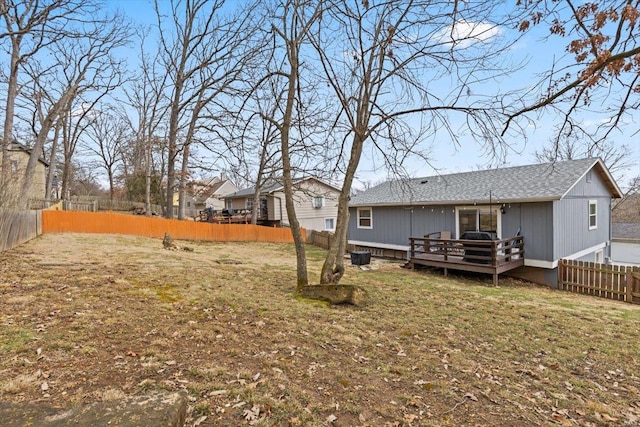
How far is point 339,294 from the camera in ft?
19.6

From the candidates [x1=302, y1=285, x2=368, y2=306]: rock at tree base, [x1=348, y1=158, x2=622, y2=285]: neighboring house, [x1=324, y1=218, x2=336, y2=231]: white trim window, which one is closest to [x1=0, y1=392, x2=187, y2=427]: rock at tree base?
[x1=302, y1=285, x2=368, y2=306]: rock at tree base

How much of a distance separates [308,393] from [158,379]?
132 centimetres

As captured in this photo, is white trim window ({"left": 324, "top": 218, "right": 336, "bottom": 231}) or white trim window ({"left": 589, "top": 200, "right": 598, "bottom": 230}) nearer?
white trim window ({"left": 589, "top": 200, "right": 598, "bottom": 230})

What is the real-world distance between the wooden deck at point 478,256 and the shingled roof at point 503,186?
1.66 metres

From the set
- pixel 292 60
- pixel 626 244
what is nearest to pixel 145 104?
pixel 292 60

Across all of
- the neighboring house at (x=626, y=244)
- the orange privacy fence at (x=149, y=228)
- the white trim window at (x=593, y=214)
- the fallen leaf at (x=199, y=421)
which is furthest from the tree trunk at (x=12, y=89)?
the neighboring house at (x=626, y=244)

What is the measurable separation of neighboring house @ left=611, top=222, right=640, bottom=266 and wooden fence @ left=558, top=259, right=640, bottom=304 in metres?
12.5

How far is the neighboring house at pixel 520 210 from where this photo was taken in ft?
35.6

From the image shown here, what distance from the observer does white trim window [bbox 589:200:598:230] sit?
13.2 meters

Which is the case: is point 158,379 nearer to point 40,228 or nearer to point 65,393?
point 65,393

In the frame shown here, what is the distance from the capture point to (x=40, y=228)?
41.4ft

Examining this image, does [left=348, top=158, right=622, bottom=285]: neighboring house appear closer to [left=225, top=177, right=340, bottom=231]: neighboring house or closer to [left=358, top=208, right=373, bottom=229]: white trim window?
[left=358, top=208, right=373, bottom=229]: white trim window

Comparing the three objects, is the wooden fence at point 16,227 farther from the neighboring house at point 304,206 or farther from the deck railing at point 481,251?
the neighboring house at point 304,206

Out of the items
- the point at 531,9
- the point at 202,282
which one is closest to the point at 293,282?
the point at 202,282
